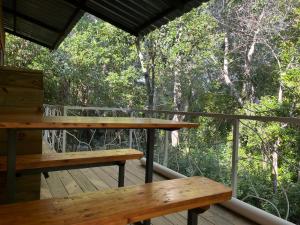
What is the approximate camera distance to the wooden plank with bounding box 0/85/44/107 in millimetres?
2352

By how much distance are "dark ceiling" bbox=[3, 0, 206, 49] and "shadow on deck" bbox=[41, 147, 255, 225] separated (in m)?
1.95

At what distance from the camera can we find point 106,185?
3596 millimetres

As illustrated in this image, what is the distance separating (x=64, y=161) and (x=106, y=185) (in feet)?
4.17

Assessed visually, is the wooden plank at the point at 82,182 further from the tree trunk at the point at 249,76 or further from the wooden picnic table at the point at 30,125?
the tree trunk at the point at 249,76

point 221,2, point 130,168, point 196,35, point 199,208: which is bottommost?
point 130,168

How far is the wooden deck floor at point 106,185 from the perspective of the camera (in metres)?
2.60

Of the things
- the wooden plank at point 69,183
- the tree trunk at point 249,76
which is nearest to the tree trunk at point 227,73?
the tree trunk at point 249,76

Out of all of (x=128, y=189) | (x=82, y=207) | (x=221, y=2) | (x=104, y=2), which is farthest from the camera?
(x=221, y=2)

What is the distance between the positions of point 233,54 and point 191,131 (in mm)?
7404

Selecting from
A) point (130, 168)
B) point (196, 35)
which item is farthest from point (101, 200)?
point (196, 35)

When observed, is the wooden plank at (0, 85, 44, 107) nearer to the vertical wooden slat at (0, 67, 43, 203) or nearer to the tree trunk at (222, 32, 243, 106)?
the vertical wooden slat at (0, 67, 43, 203)

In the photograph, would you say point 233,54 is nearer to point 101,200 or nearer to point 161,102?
point 161,102

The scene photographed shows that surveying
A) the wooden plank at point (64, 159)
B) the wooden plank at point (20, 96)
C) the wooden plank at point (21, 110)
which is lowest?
the wooden plank at point (64, 159)

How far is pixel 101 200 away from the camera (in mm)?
1533
